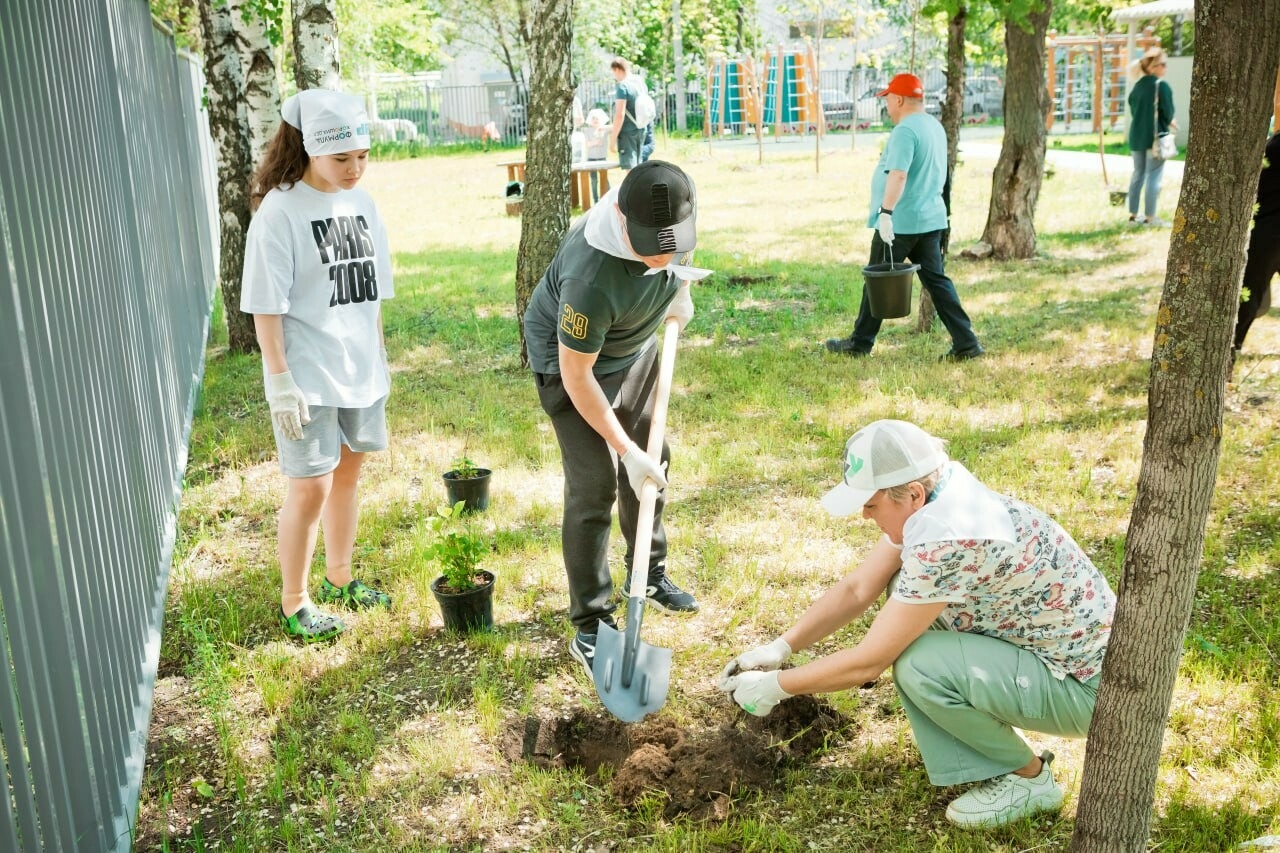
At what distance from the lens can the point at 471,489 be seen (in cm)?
496

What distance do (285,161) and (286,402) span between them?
798 mm

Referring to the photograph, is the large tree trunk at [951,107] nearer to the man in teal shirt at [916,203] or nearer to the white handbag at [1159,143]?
the man in teal shirt at [916,203]

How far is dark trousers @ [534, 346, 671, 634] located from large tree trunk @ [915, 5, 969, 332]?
4144mm

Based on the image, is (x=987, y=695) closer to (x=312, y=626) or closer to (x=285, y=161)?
(x=312, y=626)

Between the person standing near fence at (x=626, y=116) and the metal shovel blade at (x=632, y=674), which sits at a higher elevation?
the person standing near fence at (x=626, y=116)

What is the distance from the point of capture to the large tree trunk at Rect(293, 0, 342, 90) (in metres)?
6.27

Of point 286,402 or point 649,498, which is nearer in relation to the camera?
point 649,498

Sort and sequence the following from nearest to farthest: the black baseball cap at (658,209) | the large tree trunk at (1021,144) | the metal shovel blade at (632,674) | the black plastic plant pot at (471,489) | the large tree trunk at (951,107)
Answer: the black baseball cap at (658,209) → the metal shovel blade at (632,674) → the black plastic plant pot at (471,489) → the large tree trunk at (951,107) → the large tree trunk at (1021,144)

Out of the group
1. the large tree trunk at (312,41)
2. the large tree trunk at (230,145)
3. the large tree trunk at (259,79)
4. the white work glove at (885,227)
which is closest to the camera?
the large tree trunk at (312,41)

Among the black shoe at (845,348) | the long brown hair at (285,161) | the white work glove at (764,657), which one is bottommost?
the white work glove at (764,657)

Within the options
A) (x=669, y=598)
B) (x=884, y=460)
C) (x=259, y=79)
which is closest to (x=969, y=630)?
(x=884, y=460)

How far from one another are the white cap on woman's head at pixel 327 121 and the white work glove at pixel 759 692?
2.08 m

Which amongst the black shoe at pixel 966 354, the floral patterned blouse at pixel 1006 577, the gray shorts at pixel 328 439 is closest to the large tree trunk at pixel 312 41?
the gray shorts at pixel 328 439

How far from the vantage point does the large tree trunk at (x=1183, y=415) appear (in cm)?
196
